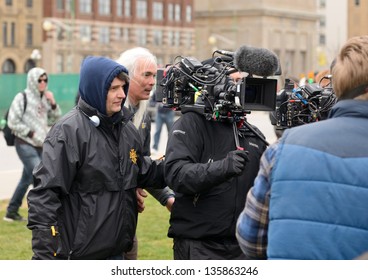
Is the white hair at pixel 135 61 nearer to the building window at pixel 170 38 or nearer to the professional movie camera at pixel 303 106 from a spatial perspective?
the professional movie camera at pixel 303 106

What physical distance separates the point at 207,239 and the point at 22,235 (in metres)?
5.76

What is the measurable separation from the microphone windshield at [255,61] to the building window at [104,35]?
82.4 metres

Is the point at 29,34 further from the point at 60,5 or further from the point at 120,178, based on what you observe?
the point at 120,178

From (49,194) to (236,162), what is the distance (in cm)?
106

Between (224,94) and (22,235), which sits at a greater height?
(224,94)

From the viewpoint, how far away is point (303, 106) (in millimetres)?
6699

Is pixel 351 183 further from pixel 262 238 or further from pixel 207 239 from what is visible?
pixel 207 239

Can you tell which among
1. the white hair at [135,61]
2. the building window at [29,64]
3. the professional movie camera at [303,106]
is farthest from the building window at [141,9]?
the professional movie camera at [303,106]

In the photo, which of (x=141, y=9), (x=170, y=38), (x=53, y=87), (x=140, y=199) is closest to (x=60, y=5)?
(x=141, y=9)

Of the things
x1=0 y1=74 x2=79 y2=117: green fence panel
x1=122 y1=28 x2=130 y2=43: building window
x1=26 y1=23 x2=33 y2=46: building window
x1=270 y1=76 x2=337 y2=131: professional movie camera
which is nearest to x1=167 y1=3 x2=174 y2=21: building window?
x1=122 y1=28 x2=130 y2=43: building window

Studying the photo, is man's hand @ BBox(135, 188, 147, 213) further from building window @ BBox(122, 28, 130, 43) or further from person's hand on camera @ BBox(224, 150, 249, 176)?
building window @ BBox(122, 28, 130, 43)

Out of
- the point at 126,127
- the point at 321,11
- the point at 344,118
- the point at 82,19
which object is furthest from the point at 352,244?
the point at 321,11

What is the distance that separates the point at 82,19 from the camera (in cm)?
8538

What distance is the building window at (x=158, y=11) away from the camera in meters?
93.2
